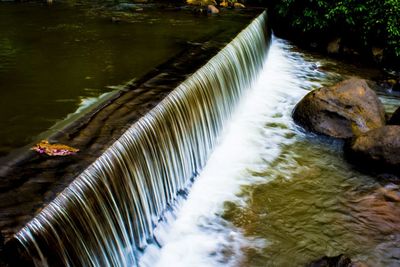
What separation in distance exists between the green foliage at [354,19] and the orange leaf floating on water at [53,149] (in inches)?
418

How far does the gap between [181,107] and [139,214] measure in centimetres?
206

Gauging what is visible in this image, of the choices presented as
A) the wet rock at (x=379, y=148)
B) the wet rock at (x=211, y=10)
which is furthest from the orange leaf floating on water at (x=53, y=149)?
the wet rock at (x=211, y=10)

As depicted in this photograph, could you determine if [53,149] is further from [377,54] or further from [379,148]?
[377,54]

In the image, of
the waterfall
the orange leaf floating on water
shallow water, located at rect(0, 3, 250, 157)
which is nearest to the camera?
the waterfall

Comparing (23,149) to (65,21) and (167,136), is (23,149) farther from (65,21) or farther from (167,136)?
(65,21)

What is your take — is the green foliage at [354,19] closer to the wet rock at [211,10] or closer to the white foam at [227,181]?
the wet rock at [211,10]

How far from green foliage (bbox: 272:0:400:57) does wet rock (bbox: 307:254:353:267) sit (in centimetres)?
927

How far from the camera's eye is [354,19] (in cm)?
1290

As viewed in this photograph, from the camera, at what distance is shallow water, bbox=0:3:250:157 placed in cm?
570

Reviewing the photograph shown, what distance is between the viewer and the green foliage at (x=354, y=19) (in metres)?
12.0

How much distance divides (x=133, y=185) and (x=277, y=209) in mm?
2272

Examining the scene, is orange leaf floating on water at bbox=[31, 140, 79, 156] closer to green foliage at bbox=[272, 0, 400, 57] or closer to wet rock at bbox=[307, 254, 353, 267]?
wet rock at bbox=[307, 254, 353, 267]

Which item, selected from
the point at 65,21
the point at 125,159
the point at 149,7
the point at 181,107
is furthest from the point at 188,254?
the point at 149,7

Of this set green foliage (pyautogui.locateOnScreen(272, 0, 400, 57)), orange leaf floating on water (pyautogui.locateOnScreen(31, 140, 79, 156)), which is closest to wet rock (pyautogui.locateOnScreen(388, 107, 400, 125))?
green foliage (pyautogui.locateOnScreen(272, 0, 400, 57))
